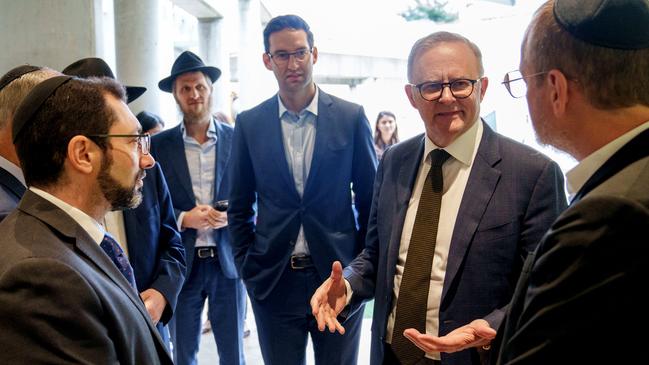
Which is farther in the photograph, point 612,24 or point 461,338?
point 461,338

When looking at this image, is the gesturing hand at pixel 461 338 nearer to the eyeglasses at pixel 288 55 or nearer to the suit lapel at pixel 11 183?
the suit lapel at pixel 11 183

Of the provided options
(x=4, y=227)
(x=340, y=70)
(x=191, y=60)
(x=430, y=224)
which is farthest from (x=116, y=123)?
(x=340, y=70)

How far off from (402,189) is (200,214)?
141cm

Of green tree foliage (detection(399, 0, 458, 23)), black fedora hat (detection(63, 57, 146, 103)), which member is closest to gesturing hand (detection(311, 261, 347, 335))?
black fedora hat (detection(63, 57, 146, 103))

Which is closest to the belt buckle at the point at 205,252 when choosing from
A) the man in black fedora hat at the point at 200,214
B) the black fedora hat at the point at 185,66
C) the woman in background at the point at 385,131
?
the man in black fedora hat at the point at 200,214

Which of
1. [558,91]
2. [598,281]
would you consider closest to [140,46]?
[558,91]

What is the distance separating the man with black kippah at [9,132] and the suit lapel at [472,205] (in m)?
1.35

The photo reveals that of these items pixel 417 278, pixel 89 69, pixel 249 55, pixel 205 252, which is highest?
pixel 249 55

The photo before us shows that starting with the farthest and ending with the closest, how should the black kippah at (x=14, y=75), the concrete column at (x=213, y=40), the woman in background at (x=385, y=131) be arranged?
the concrete column at (x=213, y=40) → the woman in background at (x=385, y=131) → the black kippah at (x=14, y=75)

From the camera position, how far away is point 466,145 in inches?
68.7

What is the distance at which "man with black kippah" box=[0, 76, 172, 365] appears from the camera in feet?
3.40

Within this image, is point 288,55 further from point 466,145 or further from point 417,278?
point 417,278

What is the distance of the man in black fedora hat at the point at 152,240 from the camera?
2.22 m

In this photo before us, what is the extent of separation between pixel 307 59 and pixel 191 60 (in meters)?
1.08
